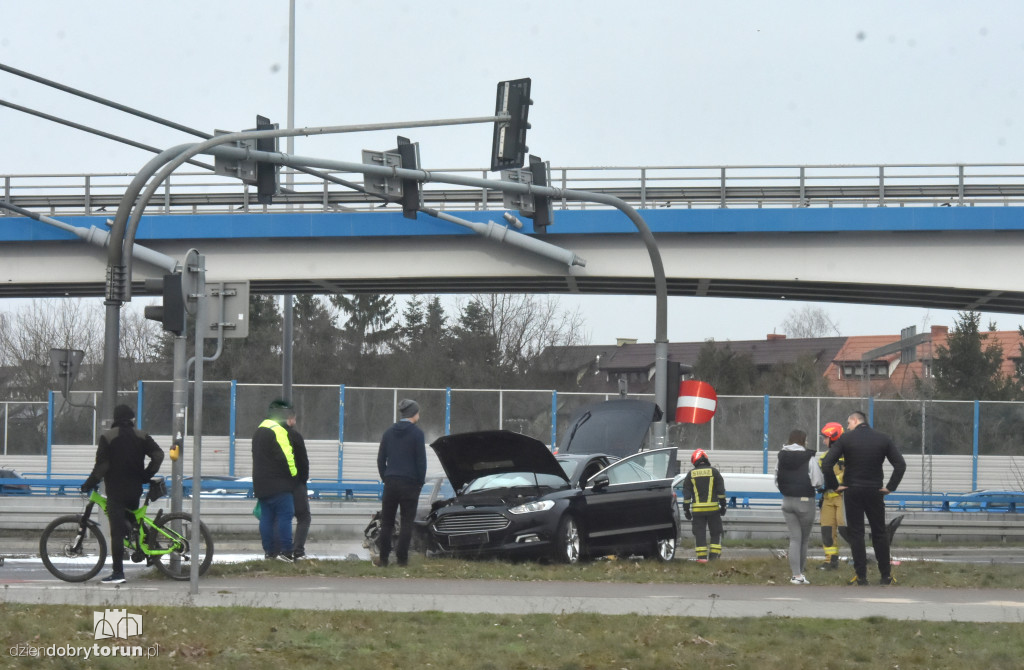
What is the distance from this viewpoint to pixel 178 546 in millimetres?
12547

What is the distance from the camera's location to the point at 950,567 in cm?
1509

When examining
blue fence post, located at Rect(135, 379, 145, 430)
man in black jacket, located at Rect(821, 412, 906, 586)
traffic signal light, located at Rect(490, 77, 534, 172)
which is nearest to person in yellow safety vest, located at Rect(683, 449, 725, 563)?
man in black jacket, located at Rect(821, 412, 906, 586)

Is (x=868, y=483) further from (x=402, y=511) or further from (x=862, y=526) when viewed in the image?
(x=402, y=511)

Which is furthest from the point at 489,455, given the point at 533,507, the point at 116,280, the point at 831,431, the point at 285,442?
the point at 116,280

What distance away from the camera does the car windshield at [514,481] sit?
51.0 feet

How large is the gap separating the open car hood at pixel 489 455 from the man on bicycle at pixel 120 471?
3.55 m

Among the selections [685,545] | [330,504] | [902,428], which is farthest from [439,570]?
[902,428]

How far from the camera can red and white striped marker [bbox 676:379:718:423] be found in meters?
20.4

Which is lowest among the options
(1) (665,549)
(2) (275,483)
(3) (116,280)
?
(1) (665,549)

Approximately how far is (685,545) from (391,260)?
537 inches

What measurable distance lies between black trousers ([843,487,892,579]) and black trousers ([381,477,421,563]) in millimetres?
4563

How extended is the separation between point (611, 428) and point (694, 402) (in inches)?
53.5

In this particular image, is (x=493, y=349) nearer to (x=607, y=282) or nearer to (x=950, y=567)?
(x=607, y=282)

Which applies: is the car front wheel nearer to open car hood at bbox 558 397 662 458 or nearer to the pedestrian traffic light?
open car hood at bbox 558 397 662 458
